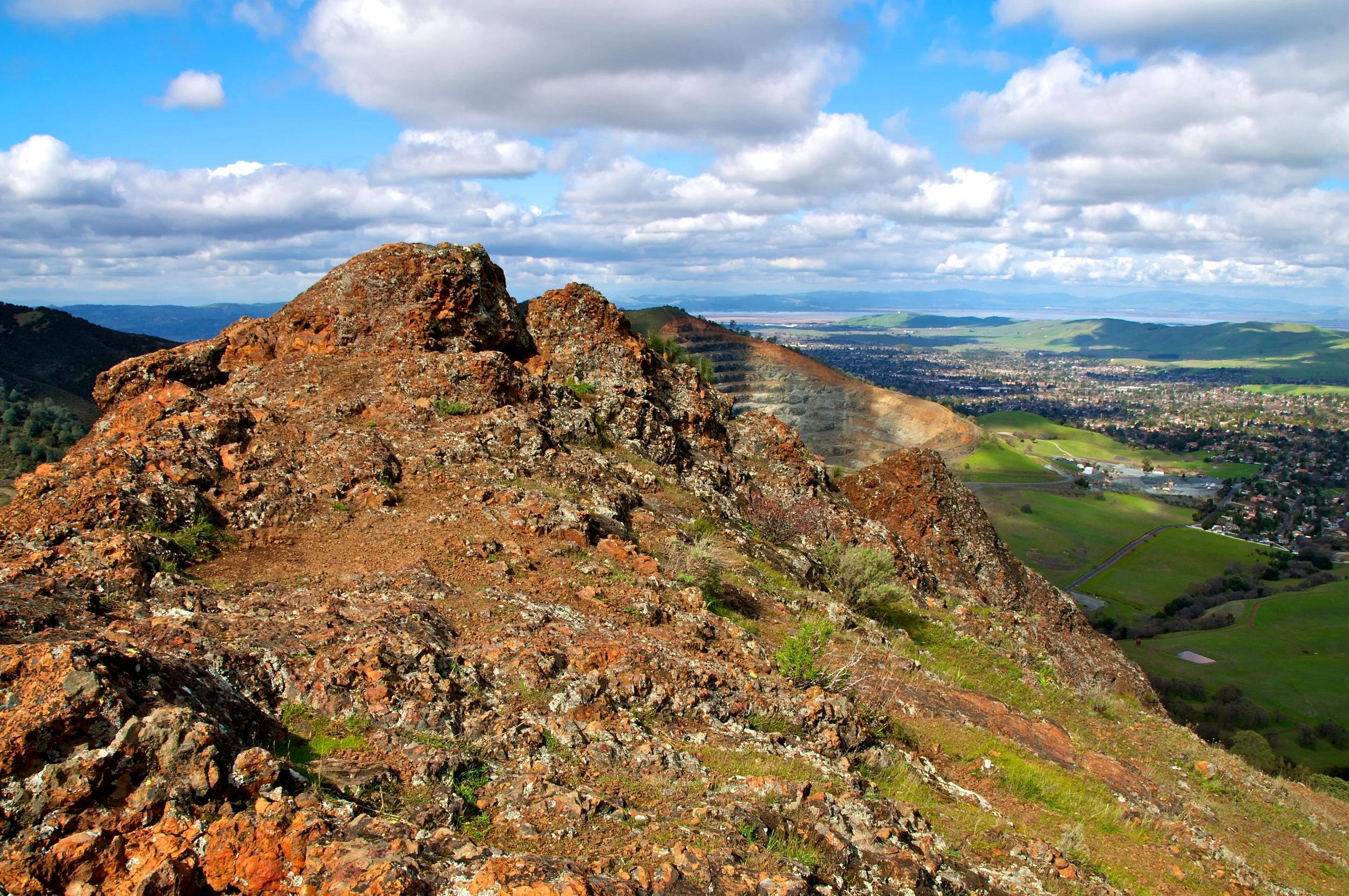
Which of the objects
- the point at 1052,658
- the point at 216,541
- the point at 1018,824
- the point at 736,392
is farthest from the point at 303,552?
Answer: the point at 736,392

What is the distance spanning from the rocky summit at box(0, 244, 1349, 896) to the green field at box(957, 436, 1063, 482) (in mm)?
91532

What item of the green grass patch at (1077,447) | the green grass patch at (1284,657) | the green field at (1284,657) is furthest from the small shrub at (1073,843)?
the green grass patch at (1077,447)

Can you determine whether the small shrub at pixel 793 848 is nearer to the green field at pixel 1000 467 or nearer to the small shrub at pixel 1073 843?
the small shrub at pixel 1073 843

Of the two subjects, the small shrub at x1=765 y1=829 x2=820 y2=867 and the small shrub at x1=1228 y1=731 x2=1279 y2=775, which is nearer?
the small shrub at x1=765 y1=829 x2=820 y2=867

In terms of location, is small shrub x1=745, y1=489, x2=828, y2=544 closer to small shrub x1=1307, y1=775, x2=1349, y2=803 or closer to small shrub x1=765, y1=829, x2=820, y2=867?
small shrub x1=765, y1=829, x2=820, y2=867

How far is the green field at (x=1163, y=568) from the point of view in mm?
66812

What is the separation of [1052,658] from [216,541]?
1641 cm

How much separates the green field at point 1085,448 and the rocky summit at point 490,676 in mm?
126237

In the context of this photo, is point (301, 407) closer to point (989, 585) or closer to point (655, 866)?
point (655, 866)

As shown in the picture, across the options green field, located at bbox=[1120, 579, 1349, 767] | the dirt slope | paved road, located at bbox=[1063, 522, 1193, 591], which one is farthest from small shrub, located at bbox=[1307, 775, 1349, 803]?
the dirt slope

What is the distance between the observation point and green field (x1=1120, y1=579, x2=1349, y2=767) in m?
43.6

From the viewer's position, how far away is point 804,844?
5.23 m

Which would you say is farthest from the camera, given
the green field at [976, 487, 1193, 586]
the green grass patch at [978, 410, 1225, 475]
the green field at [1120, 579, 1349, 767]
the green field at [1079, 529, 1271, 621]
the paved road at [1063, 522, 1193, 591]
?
the green grass patch at [978, 410, 1225, 475]

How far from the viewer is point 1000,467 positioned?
109938mm
